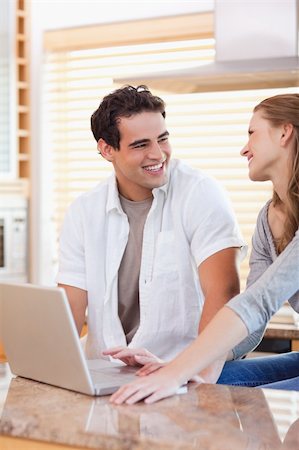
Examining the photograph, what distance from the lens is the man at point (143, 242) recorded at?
2.61 m

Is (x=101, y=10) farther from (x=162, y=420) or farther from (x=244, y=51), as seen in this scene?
(x=162, y=420)

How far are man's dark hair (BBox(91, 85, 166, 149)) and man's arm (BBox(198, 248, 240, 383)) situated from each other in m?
0.53

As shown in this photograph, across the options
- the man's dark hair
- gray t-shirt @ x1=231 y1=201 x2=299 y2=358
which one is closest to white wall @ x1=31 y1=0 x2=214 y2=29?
the man's dark hair

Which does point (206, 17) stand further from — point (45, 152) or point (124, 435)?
point (124, 435)

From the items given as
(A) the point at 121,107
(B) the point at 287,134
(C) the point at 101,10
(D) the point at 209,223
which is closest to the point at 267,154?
(B) the point at 287,134

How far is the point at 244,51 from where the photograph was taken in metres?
3.06

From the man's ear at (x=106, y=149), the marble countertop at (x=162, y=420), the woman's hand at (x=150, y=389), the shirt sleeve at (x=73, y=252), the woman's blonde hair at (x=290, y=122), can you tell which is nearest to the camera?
the marble countertop at (x=162, y=420)

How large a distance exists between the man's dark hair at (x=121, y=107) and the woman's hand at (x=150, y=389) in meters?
1.11

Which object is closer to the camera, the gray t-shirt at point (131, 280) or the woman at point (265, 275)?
the woman at point (265, 275)

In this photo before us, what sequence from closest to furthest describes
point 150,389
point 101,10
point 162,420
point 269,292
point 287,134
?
point 162,420, point 150,389, point 269,292, point 287,134, point 101,10

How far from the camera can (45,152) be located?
15.6 ft

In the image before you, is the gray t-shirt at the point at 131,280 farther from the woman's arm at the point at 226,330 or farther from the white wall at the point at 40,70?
the white wall at the point at 40,70

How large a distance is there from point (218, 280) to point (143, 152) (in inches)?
19.4

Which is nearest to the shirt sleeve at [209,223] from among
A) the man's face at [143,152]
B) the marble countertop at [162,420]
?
the man's face at [143,152]
